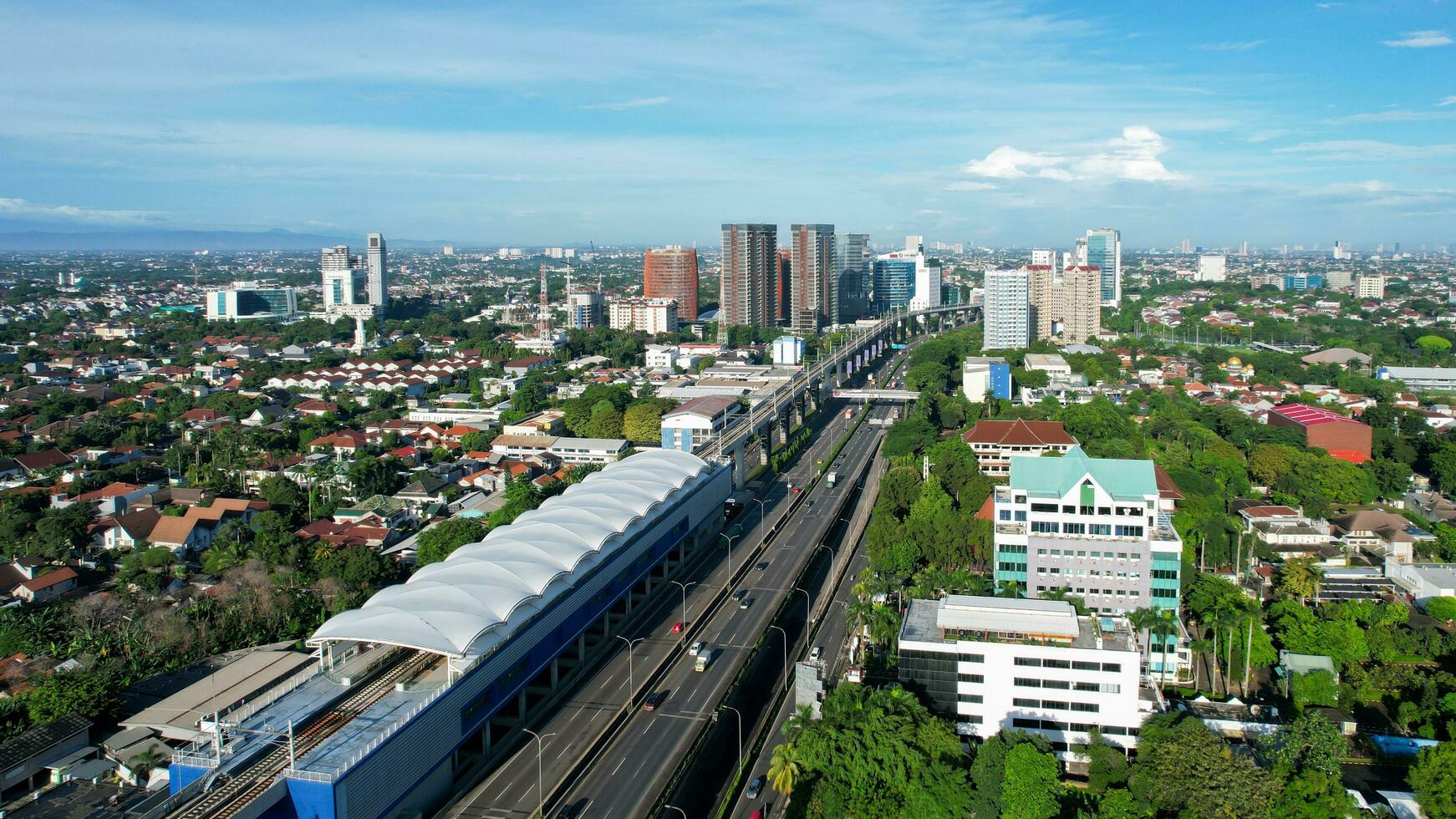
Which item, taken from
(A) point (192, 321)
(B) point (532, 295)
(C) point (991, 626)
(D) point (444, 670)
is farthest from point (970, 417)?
(B) point (532, 295)

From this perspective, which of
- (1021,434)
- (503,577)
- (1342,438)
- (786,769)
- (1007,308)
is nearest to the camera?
(786,769)

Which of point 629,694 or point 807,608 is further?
point 807,608

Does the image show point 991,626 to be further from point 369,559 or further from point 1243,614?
point 369,559

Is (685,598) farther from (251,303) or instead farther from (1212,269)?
(1212,269)

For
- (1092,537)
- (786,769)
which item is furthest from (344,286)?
(786,769)

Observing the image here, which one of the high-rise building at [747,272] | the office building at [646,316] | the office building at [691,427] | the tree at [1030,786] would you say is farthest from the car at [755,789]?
the office building at [646,316]

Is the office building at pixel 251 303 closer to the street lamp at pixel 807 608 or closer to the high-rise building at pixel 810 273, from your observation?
the high-rise building at pixel 810 273
